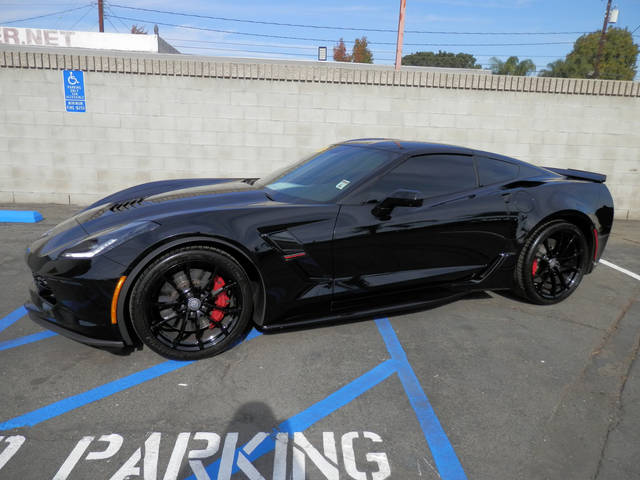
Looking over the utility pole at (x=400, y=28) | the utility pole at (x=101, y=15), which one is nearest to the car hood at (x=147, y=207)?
the utility pole at (x=400, y=28)

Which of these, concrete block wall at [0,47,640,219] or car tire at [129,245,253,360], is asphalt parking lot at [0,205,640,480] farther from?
concrete block wall at [0,47,640,219]

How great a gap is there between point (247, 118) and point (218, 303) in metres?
5.51

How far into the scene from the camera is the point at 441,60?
78.4 m

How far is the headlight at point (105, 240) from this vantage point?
2.82 meters

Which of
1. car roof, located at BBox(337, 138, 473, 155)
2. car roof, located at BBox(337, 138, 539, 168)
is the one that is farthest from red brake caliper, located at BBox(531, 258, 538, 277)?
car roof, located at BBox(337, 138, 473, 155)

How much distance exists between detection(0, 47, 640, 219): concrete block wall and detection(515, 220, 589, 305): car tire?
4.28 meters

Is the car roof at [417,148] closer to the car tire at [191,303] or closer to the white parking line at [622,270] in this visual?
the car tire at [191,303]

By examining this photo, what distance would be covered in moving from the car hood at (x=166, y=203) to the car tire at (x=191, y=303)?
1.06 ft

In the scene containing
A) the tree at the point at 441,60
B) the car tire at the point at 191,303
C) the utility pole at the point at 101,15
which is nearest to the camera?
the car tire at the point at 191,303

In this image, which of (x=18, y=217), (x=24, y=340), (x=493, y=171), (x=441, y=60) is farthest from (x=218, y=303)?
(x=441, y=60)

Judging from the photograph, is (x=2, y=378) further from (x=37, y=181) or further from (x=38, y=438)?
(x=37, y=181)

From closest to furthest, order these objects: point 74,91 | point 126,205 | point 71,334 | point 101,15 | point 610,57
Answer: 1. point 71,334
2. point 126,205
3. point 74,91
4. point 101,15
5. point 610,57

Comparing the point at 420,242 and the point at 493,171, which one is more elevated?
the point at 493,171

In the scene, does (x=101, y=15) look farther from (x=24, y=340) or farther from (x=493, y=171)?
(x=493, y=171)
